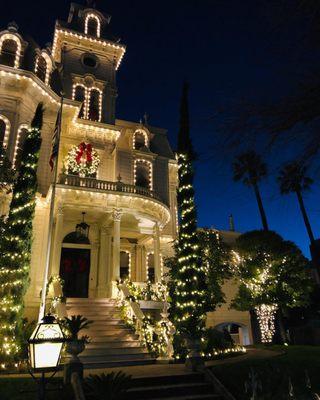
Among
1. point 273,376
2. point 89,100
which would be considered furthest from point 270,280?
point 89,100

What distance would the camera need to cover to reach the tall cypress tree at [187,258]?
1302 centimetres

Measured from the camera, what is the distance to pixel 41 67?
21.2m

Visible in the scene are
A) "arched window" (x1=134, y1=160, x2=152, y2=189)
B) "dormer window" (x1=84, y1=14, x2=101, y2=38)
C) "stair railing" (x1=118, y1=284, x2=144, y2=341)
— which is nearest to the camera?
"stair railing" (x1=118, y1=284, x2=144, y2=341)

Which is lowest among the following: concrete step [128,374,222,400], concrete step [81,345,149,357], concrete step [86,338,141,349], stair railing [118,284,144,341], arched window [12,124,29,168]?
concrete step [128,374,222,400]

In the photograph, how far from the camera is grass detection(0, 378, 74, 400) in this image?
758 centimetres

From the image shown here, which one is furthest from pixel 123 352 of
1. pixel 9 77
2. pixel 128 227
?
pixel 9 77

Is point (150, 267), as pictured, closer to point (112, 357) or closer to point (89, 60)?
point (112, 357)

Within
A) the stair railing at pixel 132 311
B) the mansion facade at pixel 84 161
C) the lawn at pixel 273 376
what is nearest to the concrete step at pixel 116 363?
the stair railing at pixel 132 311

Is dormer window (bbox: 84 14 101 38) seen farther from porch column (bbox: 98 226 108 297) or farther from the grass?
the grass

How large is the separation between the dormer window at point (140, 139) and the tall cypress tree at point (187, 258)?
972 cm

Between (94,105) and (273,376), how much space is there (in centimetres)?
2083

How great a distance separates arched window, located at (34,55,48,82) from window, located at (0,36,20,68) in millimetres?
1392

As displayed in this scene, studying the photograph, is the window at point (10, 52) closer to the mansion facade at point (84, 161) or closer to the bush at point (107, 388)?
the mansion facade at point (84, 161)

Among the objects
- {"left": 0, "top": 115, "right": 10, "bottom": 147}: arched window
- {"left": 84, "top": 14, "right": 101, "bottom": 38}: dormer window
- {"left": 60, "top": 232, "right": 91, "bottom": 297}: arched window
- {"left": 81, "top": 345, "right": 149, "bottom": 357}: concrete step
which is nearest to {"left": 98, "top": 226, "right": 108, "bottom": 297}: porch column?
{"left": 60, "top": 232, "right": 91, "bottom": 297}: arched window
